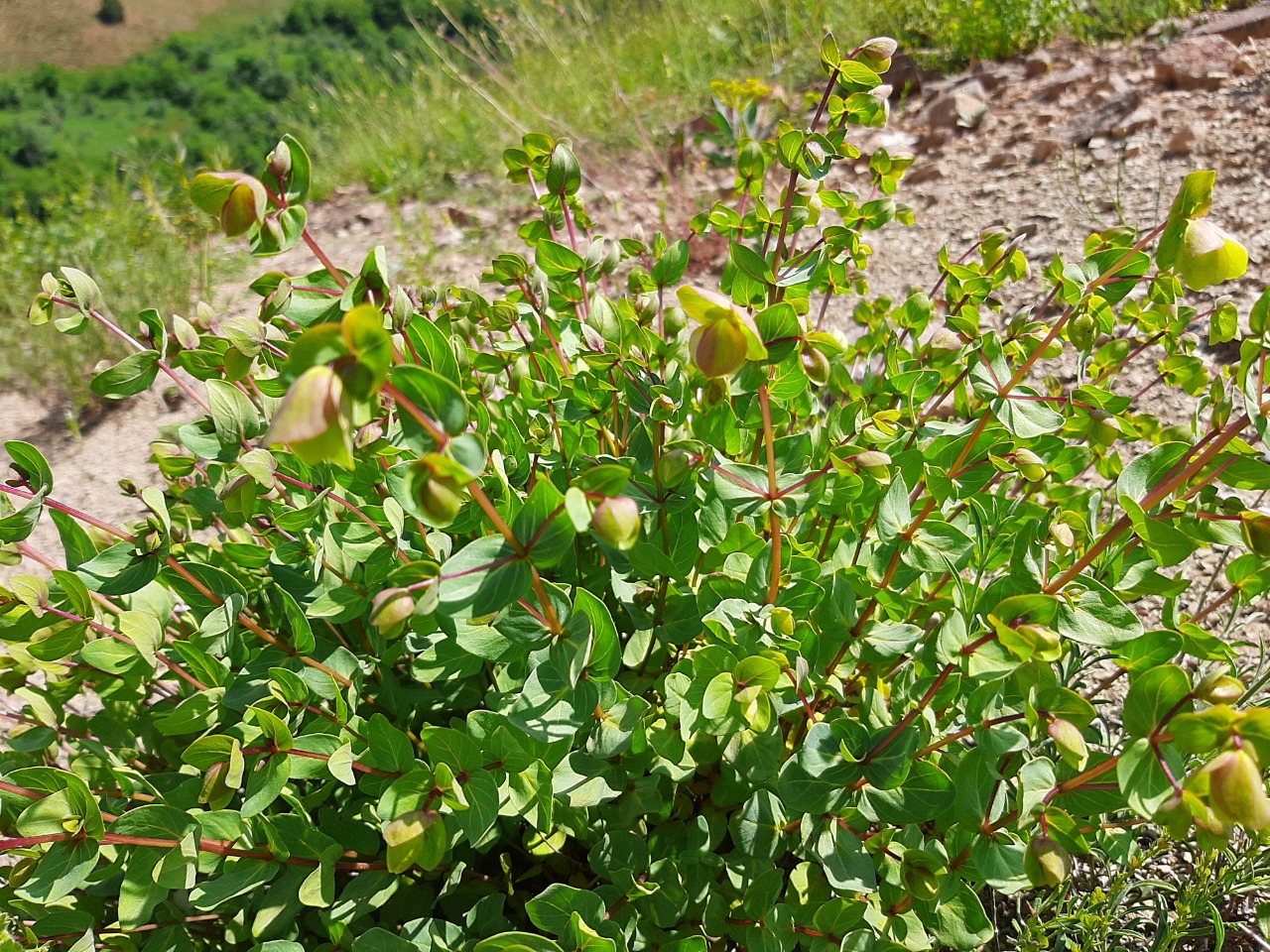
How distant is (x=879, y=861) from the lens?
52.6 inches

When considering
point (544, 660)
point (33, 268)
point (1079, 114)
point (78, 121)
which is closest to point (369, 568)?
point (544, 660)

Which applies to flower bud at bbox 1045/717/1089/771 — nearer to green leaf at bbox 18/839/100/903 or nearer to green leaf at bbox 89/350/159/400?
green leaf at bbox 18/839/100/903

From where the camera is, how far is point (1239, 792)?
0.74 metres

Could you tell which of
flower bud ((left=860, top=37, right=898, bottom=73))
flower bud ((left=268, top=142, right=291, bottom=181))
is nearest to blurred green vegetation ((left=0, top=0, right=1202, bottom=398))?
flower bud ((left=860, top=37, right=898, bottom=73))

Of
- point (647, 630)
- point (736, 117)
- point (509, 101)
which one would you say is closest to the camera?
point (647, 630)

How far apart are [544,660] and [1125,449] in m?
2.30

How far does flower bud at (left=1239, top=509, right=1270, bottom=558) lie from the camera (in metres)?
1.00

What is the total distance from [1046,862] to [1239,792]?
13.6 inches

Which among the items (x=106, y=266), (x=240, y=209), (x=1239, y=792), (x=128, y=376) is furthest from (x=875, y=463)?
(x=106, y=266)

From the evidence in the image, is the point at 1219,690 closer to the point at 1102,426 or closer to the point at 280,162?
the point at 1102,426

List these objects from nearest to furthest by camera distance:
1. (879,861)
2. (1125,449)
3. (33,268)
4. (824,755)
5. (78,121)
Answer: (824,755), (879,861), (1125,449), (33,268), (78,121)

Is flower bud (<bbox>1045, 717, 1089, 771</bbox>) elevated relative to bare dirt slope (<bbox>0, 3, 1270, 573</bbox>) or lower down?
elevated

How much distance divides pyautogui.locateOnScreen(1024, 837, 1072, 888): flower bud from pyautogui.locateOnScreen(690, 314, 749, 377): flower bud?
2.48 ft

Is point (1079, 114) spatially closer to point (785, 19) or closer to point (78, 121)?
point (785, 19)
